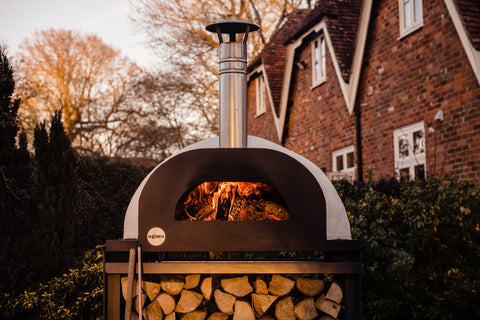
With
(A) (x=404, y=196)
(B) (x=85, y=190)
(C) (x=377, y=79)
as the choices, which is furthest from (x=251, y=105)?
(A) (x=404, y=196)

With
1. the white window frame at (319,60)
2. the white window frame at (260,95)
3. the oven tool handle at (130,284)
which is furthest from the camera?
the white window frame at (260,95)

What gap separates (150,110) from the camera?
22.3 metres

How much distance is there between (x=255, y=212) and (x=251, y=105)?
14.6 metres

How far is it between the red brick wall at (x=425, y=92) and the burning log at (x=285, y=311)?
4.43 meters

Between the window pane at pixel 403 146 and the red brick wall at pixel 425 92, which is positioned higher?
the red brick wall at pixel 425 92

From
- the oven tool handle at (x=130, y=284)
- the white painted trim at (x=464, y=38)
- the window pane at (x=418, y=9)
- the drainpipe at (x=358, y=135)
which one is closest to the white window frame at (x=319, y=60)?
the drainpipe at (x=358, y=135)

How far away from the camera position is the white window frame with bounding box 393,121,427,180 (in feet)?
29.6

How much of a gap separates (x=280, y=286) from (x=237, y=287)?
275 millimetres

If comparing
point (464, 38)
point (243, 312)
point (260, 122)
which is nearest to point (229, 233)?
point (243, 312)

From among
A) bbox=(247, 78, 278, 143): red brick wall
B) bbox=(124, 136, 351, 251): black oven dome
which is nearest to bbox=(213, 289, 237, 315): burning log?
bbox=(124, 136, 351, 251): black oven dome

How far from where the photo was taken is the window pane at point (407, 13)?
956 centimetres

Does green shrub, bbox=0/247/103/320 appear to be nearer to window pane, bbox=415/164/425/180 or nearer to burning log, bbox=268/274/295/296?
burning log, bbox=268/274/295/296

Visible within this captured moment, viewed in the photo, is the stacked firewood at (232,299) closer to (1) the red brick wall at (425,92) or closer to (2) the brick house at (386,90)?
(2) the brick house at (386,90)

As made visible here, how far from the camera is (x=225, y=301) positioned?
353 centimetres
